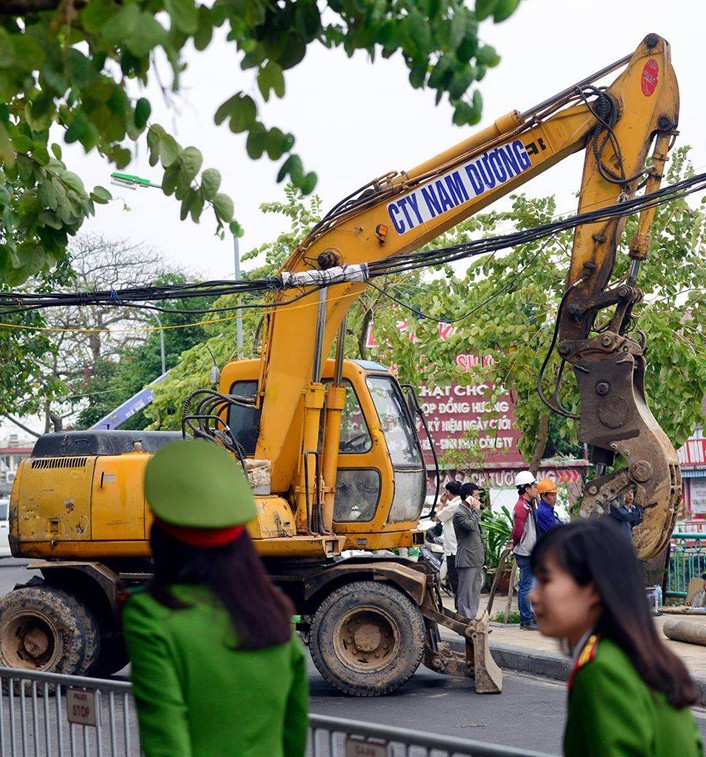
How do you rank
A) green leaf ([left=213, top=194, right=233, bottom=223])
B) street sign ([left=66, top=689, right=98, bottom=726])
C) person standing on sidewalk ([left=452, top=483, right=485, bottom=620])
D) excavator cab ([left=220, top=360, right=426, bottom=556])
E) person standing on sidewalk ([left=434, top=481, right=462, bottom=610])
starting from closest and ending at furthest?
1. street sign ([left=66, top=689, right=98, bottom=726])
2. green leaf ([left=213, top=194, right=233, bottom=223])
3. excavator cab ([left=220, top=360, right=426, bottom=556])
4. person standing on sidewalk ([left=452, top=483, right=485, bottom=620])
5. person standing on sidewalk ([left=434, top=481, right=462, bottom=610])

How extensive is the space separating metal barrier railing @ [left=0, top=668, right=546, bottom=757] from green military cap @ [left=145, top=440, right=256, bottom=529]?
1181 mm

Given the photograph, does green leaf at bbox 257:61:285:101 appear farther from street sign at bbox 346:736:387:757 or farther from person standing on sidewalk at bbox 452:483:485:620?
person standing on sidewalk at bbox 452:483:485:620

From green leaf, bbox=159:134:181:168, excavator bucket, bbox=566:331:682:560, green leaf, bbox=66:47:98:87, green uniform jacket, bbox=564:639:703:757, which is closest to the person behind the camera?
green uniform jacket, bbox=564:639:703:757

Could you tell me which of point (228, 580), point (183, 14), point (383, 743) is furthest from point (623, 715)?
point (183, 14)

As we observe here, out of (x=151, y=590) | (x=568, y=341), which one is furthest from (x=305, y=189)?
(x=568, y=341)

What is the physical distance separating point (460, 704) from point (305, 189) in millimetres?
6961

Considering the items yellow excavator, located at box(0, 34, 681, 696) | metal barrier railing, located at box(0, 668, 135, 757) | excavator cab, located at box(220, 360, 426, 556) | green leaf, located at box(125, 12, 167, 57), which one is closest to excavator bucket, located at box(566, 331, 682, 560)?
yellow excavator, located at box(0, 34, 681, 696)

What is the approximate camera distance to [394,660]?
38.0 feet

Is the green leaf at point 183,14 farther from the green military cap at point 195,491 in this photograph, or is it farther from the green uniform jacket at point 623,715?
the green uniform jacket at point 623,715

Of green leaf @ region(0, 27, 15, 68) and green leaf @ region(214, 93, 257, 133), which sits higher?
green leaf @ region(0, 27, 15, 68)

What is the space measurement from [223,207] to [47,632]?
7.35 meters

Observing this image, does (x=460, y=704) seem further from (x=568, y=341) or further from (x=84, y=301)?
(x=84, y=301)

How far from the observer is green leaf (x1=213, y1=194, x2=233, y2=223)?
609 centimetres

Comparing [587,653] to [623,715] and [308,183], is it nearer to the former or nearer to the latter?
[623,715]
